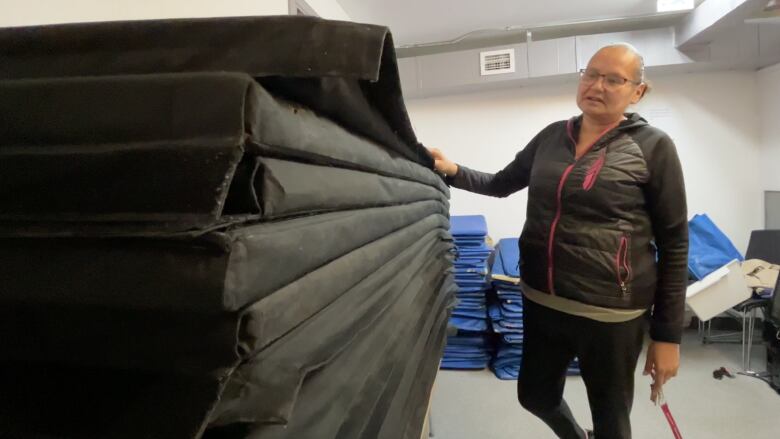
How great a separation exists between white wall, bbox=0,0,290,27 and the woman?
78cm

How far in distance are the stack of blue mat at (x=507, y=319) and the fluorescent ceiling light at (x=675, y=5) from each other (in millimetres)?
1675

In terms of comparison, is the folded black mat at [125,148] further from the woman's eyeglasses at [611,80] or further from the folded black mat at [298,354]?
the woman's eyeglasses at [611,80]

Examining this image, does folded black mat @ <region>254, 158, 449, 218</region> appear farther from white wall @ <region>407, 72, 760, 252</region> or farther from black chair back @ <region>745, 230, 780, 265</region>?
black chair back @ <region>745, 230, 780, 265</region>

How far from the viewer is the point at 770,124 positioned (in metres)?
3.15

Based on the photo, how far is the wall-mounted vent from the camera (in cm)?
312

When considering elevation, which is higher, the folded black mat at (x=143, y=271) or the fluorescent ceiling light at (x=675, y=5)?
the fluorescent ceiling light at (x=675, y=5)

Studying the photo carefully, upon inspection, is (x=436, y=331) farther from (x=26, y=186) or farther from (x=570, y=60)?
(x=570, y=60)

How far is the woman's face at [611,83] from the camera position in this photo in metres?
1.25

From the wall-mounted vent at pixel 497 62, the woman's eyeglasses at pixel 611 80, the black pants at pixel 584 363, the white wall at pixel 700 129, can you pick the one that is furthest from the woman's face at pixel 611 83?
the white wall at pixel 700 129

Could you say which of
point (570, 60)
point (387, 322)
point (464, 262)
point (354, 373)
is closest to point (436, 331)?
point (387, 322)

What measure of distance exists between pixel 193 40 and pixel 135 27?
4cm

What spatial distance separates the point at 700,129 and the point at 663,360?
9.01 ft

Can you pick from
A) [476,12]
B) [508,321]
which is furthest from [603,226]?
[476,12]

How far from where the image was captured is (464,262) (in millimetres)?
2900
